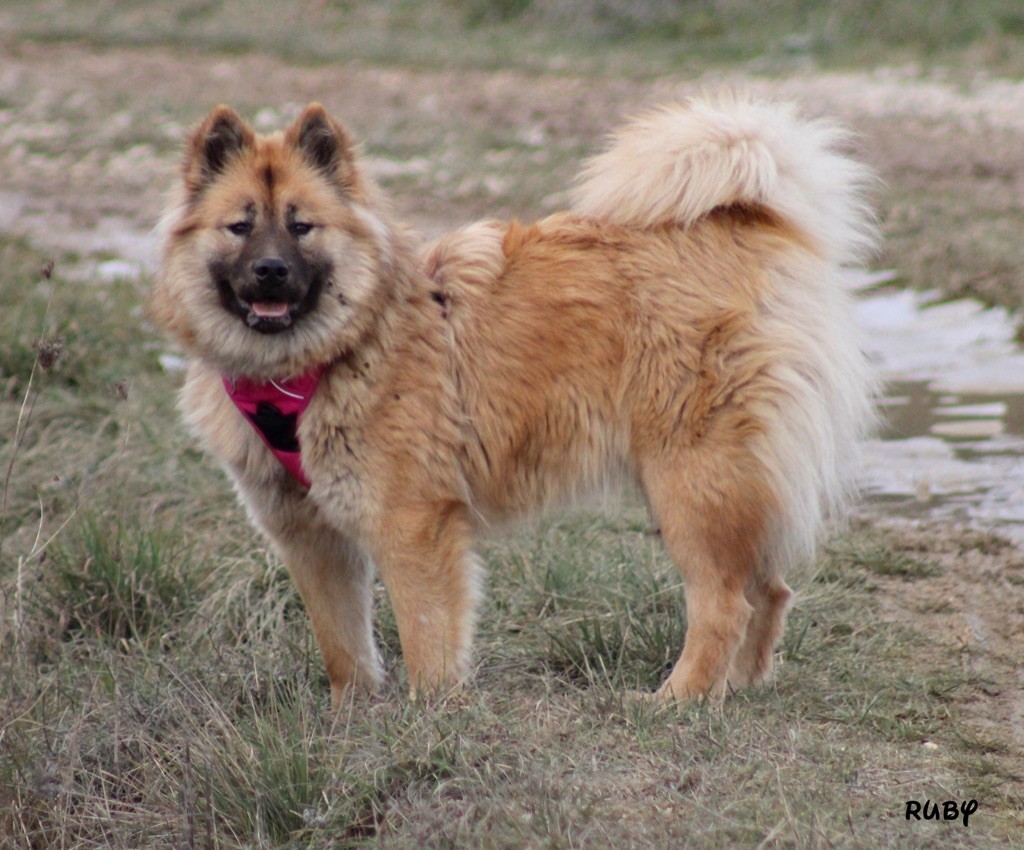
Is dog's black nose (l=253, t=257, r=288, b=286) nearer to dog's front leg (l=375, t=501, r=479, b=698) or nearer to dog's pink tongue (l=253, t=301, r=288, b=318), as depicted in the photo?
dog's pink tongue (l=253, t=301, r=288, b=318)

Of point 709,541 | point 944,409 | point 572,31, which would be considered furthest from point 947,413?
point 572,31

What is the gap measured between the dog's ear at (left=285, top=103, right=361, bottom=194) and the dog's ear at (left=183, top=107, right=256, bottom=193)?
0.15 m

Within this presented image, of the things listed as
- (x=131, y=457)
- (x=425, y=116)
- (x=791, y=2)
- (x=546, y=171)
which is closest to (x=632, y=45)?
(x=791, y=2)

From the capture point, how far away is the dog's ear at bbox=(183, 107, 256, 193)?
13.0 ft

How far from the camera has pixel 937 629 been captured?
4.56 metres

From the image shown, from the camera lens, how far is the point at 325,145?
405 cm

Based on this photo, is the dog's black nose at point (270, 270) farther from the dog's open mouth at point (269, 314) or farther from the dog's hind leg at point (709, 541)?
the dog's hind leg at point (709, 541)

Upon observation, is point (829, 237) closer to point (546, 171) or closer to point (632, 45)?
point (546, 171)

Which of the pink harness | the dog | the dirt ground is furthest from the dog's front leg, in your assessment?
the dirt ground

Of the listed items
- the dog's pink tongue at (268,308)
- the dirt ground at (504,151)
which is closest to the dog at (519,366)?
the dog's pink tongue at (268,308)

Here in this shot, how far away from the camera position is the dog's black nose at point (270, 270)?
3.79m

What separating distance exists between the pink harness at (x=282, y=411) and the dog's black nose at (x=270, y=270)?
34cm

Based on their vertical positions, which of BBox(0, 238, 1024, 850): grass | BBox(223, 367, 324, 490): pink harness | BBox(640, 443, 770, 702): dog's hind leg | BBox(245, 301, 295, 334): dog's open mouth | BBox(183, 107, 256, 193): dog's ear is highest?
BBox(183, 107, 256, 193): dog's ear

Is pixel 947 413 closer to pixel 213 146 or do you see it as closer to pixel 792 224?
pixel 792 224
